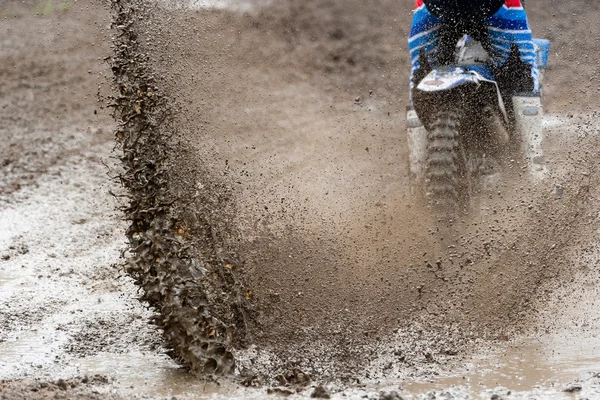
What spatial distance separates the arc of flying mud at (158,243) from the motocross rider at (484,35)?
167 centimetres

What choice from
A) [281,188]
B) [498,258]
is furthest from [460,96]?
[281,188]

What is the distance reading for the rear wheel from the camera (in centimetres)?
427

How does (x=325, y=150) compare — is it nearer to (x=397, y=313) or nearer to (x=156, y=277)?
(x=397, y=313)

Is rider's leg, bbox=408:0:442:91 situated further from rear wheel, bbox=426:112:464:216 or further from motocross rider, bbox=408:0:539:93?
rear wheel, bbox=426:112:464:216

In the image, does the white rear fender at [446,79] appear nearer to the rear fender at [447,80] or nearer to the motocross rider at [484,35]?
the rear fender at [447,80]

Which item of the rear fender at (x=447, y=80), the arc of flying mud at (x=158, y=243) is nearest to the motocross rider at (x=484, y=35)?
the rear fender at (x=447, y=80)

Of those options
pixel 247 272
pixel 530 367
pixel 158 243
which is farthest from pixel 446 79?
pixel 158 243

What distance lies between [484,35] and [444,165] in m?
0.92

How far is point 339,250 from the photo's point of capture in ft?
15.0

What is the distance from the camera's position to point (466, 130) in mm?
4473

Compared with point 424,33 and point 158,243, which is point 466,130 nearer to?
point 424,33

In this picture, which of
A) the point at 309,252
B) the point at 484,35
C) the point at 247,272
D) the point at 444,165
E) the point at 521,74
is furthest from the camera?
the point at 521,74

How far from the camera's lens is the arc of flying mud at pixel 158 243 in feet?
10.5

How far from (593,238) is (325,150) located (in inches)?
161
